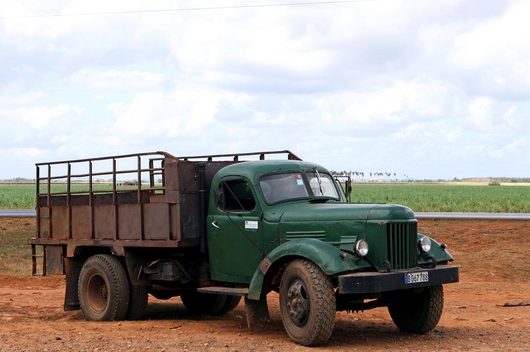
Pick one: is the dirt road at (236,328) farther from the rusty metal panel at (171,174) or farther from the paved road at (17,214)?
the paved road at (17,214)

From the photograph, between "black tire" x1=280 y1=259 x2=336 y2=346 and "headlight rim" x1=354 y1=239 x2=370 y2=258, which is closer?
"black tire" x1=280 y1=259 x2=336 y2=346

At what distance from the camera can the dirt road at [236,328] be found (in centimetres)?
1018

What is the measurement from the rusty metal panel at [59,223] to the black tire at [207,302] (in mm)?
2177

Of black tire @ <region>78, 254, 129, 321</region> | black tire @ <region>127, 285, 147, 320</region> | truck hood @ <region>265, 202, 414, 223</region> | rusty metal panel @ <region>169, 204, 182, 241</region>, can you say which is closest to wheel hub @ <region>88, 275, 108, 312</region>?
black tire @ <region>78, 254, 129, 321</region>

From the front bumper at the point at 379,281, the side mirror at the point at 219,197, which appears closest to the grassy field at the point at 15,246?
the side mirror at the point at 219,197

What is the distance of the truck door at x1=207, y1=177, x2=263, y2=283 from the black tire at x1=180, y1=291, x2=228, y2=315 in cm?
232

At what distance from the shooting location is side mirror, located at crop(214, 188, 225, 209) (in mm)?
11664

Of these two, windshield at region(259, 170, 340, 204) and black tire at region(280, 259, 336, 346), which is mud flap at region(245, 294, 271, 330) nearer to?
black tire at region(280, 259, 336, 346)

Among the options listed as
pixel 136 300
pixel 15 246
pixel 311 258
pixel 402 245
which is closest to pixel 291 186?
pixel 311 258

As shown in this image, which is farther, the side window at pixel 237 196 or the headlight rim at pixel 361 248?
the side window at pixel 237 196

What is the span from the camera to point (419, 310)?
11344 millimetres

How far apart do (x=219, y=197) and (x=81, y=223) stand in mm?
3179

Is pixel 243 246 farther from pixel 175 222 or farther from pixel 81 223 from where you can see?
pixel 81 223

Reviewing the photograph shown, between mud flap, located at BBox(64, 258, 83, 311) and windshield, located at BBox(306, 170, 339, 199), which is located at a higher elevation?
windshield, located at BBox(306, 170, 339, 199)
